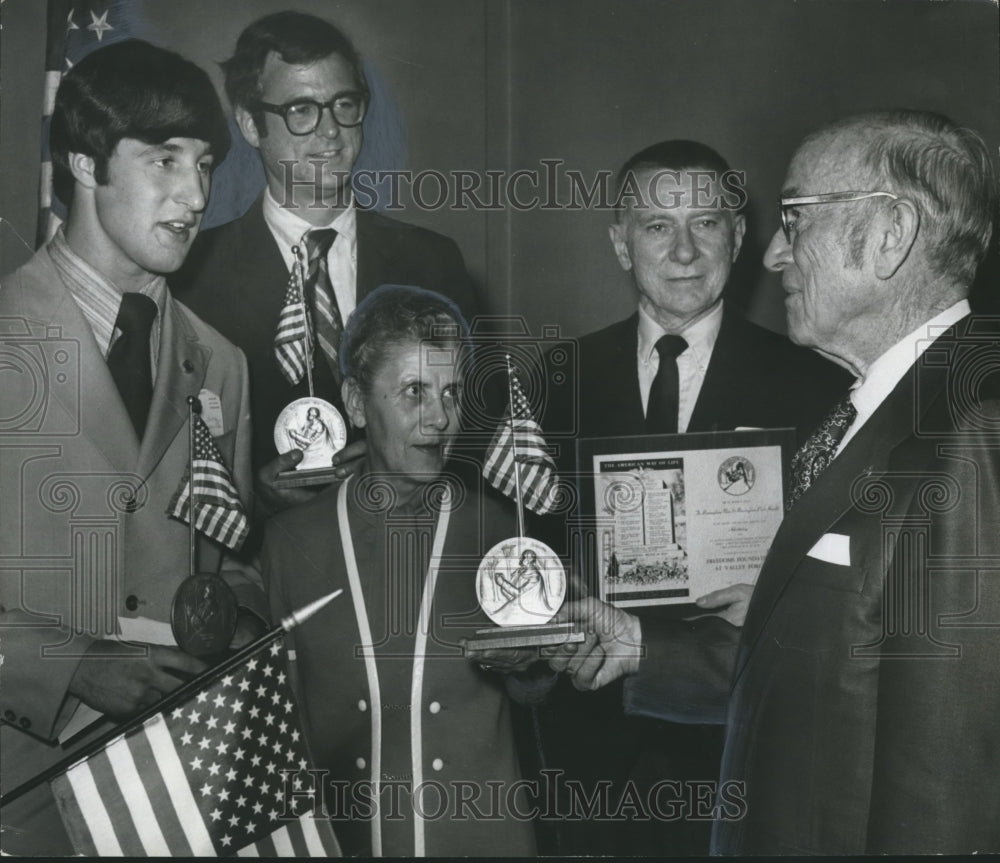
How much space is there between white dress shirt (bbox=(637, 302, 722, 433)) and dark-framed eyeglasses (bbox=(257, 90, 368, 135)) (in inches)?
41.2

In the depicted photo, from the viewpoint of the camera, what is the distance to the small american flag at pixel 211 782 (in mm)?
3342

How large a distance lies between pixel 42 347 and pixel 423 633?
140cm

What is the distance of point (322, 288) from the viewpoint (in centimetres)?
366

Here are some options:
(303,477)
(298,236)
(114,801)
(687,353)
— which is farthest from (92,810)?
(687,353)

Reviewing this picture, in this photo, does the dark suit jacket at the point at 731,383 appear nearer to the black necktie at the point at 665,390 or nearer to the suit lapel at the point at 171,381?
the black necktie at the point at 665,390

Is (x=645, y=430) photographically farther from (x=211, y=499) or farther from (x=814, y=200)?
(x=211, y=499)

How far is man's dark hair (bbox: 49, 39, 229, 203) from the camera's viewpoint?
11.7ft

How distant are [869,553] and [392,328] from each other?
60.7 inches

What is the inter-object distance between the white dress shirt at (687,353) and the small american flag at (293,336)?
1.01 m

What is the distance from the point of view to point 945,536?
141 inches

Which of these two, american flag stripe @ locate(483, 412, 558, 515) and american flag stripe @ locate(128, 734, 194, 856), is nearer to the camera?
american flag stripe @ locate(128, 734, 194, 856)

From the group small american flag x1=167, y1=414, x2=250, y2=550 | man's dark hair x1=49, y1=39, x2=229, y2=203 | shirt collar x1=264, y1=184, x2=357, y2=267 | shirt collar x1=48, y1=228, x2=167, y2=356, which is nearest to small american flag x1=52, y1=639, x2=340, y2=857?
small american flag x1=167, y1=414, x2=250, y2=550

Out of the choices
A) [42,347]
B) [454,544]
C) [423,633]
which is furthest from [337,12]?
[423,633]

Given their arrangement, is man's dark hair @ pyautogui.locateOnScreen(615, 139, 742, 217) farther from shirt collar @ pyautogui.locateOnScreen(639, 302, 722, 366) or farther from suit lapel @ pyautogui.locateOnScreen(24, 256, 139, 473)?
suit lapel @ pyautogui.locateOnScreen(24, 256, 139, 473)
